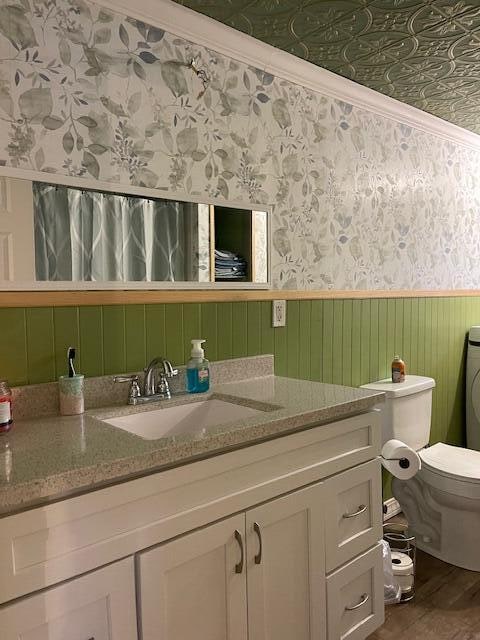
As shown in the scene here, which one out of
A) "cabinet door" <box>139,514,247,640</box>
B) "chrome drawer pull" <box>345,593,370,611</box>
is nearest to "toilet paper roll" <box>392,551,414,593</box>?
"chrome drawer pull" <box>345,593,370,611</box>

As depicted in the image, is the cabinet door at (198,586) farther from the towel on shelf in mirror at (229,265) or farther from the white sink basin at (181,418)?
the towel on shelf in mirror at (229,265)

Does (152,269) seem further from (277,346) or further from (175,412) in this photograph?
(277,346)

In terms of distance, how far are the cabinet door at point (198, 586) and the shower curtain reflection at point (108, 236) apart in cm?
81

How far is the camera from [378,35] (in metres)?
1.84

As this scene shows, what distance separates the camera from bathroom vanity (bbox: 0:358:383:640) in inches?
37.3

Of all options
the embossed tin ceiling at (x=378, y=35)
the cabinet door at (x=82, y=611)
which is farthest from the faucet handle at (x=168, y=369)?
the embossed tin ceiling at (x=378, y=35)

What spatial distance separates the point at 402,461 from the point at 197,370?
972mm

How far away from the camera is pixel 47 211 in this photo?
1.43 meters

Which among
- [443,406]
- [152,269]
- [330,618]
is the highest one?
[152,269]

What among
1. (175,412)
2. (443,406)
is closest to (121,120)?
(175,412)

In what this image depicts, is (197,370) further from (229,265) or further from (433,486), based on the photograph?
(433,486)

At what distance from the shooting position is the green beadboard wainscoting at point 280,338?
1.43 meters

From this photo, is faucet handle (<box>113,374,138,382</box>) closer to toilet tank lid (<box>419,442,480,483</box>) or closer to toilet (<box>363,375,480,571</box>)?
toilet (<box>363,375,480,571</box>)

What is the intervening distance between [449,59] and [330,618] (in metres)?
2.12
